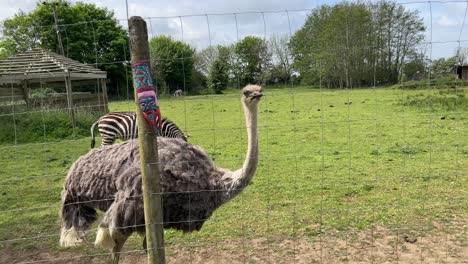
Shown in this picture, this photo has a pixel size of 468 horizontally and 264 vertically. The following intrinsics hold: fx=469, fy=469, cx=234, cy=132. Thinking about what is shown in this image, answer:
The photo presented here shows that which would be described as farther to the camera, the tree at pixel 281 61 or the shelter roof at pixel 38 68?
the shelter roof at pixel 38 68

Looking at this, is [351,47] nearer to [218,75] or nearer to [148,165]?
[218,75]

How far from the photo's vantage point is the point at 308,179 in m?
6.59

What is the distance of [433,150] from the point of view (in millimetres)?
8141

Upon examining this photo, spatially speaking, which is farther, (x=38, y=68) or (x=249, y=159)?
(x=38, y=68)

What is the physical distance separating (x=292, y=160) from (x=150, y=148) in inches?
215

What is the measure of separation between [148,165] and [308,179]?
13.9ft

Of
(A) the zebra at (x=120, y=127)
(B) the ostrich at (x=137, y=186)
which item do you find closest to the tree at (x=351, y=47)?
(B) the ostrich at (x=137, y=186)

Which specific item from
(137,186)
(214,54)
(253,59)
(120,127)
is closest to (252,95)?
(253,59)

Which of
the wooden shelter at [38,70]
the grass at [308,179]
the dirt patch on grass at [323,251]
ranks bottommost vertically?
the dirt patch on grass at [323,251]

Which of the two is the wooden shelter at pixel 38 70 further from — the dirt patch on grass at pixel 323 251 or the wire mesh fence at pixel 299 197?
the dirt patch on grass at pixel 323 251

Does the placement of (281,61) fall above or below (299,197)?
above

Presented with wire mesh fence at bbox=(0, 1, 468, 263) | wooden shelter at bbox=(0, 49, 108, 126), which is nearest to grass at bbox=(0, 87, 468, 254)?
wire mesh fence at bbox=(0, 1, 468, 263)

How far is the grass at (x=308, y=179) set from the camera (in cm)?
459

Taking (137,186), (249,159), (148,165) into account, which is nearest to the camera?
(148,165)
